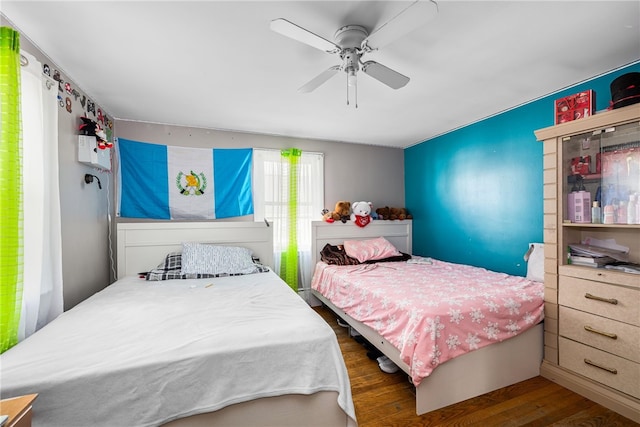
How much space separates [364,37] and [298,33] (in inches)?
16.8

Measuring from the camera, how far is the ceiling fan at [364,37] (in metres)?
1.17

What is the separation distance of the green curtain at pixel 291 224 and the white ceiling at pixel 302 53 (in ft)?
2.66

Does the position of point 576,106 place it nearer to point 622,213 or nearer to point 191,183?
point 622,213

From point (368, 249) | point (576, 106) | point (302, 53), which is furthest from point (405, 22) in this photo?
point (368, 249)

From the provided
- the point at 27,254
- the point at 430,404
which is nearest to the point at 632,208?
the point at 430,404

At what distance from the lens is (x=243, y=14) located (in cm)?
143

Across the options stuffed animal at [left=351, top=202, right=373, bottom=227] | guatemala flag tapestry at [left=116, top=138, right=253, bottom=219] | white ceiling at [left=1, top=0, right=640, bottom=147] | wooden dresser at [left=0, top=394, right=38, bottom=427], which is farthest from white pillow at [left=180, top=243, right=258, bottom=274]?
wooden dresser at [left=0, top=394, right=38, bottom=427]

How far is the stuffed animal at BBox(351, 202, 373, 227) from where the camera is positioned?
12.2 ft

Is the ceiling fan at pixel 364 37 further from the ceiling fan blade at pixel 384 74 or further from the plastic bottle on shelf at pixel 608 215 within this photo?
the plastic bottle on shelf at pixel 608 215

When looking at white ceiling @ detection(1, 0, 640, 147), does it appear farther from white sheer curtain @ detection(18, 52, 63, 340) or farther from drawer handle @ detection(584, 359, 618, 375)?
drawer handle @ detection(584, 359, 618, 375)

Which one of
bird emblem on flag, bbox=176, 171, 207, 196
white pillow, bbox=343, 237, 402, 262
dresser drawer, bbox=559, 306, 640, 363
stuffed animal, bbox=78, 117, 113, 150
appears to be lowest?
dresser drawer, bbox=559, 306, 640, 363

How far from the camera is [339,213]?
370cm

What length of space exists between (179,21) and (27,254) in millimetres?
1530

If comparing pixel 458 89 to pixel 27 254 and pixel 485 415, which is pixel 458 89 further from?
pixel 27 254
